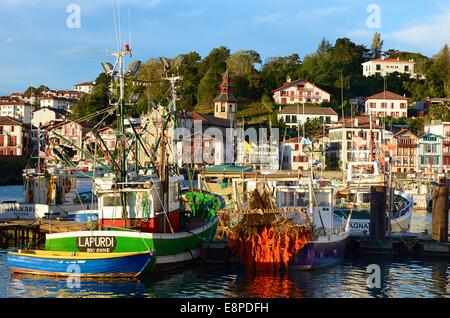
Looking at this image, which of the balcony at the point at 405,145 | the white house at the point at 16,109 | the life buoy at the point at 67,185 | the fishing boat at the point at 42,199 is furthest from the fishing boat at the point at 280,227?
the white house at the point at 16,109

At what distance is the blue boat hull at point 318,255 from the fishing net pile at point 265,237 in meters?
0.42

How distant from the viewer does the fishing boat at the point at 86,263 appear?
30719 millimetres

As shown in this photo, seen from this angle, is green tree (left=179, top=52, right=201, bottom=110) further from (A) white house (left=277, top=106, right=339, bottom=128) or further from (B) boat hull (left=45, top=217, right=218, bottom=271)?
(B) boat hull (left=45, top=217, right=218, bottom=271)

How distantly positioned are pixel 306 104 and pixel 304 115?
8.22 meters

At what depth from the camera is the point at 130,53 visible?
113ft

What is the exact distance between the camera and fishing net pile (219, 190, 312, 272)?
1296 inches

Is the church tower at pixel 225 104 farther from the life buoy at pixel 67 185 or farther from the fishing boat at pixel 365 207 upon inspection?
the life buoy at pixel 67 185

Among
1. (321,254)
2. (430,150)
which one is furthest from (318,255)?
(430,150)

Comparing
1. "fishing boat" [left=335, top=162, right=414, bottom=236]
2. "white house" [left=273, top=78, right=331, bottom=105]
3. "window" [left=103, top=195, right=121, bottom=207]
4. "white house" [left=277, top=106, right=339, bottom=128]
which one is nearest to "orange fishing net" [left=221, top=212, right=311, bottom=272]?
"window" [left=103, top=195, right=121, bottom=207]

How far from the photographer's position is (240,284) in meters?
31.3

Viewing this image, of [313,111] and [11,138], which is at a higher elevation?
[313,111]

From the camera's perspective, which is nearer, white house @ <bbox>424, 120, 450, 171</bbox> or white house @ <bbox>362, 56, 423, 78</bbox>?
white house @ <bbox>424, 120, 450, 171</bbox>

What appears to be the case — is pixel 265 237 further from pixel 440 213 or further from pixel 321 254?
pixel 440 213
